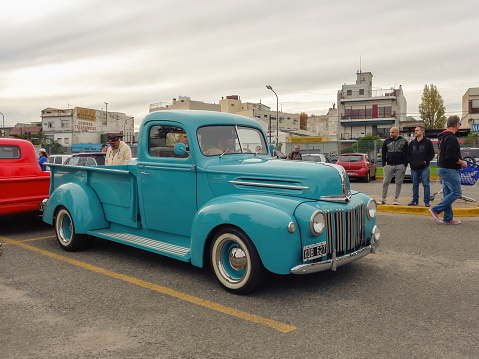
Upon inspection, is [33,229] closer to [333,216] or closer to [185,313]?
[185,313]

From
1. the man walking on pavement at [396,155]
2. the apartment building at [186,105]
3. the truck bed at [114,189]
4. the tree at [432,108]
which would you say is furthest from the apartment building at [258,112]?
the truck bed at [114,189]

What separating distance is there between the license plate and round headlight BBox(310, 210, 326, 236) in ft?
0.40

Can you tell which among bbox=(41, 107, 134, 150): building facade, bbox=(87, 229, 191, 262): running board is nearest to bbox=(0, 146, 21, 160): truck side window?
bbox=(87, 229, 191, 262): running board

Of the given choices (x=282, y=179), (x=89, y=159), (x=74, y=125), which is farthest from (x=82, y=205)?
(x=74, y=125)

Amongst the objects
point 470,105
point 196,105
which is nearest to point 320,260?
point 470,105

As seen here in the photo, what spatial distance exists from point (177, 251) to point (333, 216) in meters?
1.75

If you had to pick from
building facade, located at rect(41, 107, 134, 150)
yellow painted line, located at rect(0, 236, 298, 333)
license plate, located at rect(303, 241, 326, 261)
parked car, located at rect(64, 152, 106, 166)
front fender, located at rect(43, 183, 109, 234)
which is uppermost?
building facade, located at rect(41, 107, 134, 150)

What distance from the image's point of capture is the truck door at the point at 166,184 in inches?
196

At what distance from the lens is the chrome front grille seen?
4.19 metres

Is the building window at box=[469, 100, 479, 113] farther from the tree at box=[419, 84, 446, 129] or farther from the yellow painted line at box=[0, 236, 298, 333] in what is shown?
the yellow painted line at box=[0, 236, 298, 333]

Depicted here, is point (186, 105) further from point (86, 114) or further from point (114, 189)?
point (114, 189)

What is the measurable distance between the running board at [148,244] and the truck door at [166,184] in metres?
0.17

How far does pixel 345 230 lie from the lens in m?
4.35

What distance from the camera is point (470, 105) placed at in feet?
202
